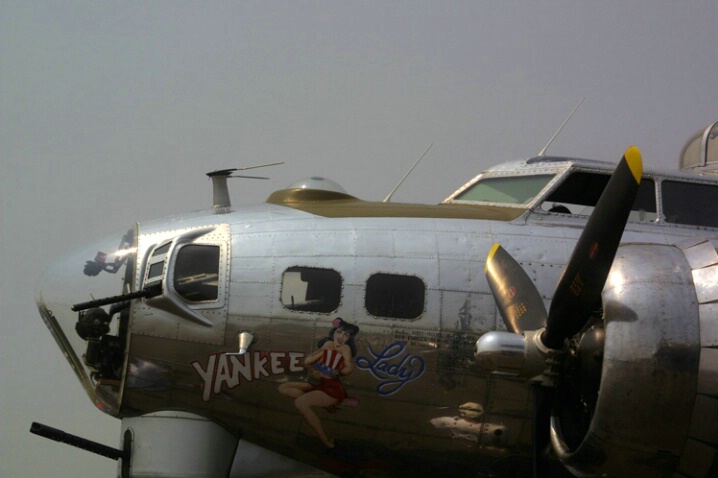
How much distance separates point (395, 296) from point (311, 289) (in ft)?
2.63

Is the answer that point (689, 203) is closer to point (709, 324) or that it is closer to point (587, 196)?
point (587, 196)

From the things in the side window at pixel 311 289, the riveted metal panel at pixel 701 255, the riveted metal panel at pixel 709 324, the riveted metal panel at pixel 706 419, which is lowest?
the riveted metal panel at pixel 706 419

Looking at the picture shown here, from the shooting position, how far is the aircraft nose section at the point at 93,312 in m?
9.79

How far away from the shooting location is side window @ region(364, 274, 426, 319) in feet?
31.6

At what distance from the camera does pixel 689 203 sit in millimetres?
11188

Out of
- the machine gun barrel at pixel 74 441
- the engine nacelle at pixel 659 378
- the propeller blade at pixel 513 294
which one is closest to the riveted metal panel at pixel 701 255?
the engine nacelle at pixel 659 378

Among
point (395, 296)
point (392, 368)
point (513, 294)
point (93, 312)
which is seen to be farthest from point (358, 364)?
point (93, 312)

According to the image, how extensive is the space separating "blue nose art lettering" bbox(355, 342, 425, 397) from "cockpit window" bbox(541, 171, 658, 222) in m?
2.55

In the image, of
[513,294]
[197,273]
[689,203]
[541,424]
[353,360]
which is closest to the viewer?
[541,424]

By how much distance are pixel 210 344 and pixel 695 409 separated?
4334 millimetres

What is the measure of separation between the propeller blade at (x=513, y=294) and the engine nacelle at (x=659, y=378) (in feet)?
3.19

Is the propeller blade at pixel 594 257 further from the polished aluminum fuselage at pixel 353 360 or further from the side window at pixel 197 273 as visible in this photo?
→ the side window at pixel 197 273

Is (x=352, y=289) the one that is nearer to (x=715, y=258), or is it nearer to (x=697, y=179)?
(x=715, y=258)

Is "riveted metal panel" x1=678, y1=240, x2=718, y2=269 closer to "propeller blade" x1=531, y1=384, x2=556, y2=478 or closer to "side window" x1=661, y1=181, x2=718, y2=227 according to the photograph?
"propeller blade" x1=531, y1=384, x2=556, y2=478
